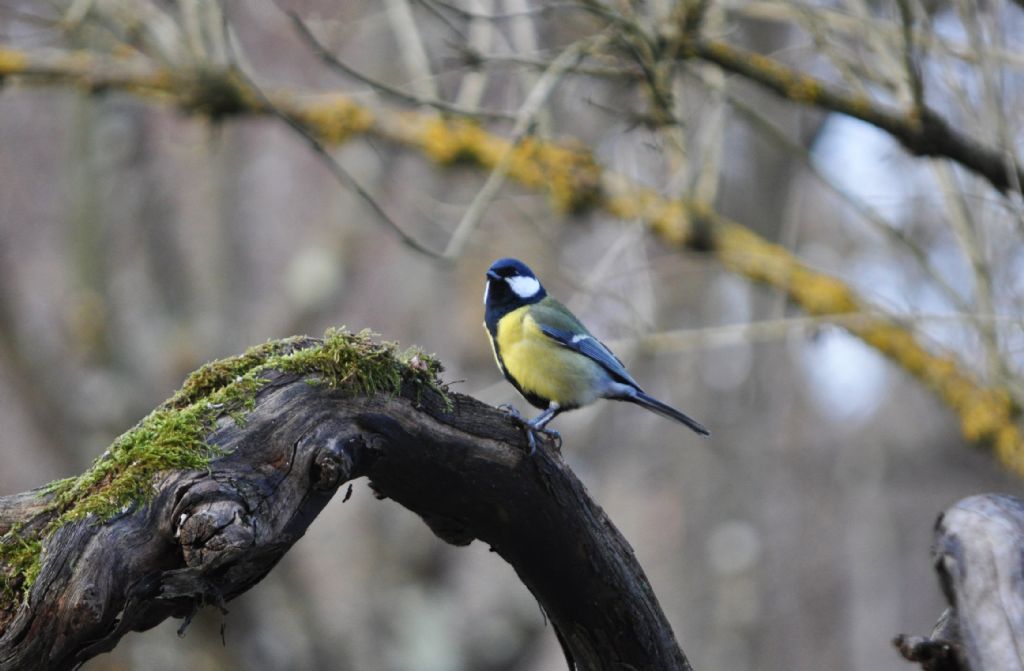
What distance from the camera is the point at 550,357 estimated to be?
329 centimetres

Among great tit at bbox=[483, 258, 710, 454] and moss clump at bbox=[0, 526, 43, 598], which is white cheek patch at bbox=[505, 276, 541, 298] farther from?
moss clump at bbox=[0, 526, 43, 598]

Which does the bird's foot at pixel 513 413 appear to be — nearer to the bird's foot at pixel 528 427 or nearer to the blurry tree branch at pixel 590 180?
the bird's foot at pixel 528 427

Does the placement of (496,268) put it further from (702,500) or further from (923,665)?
(702,500)

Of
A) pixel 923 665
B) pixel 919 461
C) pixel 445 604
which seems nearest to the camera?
pixel 923 665

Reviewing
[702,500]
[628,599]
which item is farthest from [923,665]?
[702,500]

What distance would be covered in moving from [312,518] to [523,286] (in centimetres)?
170

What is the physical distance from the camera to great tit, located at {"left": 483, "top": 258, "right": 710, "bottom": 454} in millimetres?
3264

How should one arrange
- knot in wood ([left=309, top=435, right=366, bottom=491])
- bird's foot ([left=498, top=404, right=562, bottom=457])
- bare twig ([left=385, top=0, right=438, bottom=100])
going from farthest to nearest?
bare twig ([left=385, top=0, right=438, bottom=100]) → bird's foot ([left=498, top=404, right=562, bottom=457]) → knot in wood ([left=309, top=435, right=366, bottom=491])

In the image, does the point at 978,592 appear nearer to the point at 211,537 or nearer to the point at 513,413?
the point at 513,413

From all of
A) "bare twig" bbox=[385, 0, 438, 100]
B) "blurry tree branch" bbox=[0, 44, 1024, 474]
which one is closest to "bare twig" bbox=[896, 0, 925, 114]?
"blurry tree branch" bbox=[0, 44, 1024, 474]

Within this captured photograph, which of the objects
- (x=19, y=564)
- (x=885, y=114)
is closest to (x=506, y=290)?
(x=885, y=114)

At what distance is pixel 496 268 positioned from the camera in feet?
12.0

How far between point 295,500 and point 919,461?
9338 millimetres

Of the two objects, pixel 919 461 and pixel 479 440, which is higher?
pixel 479 440
